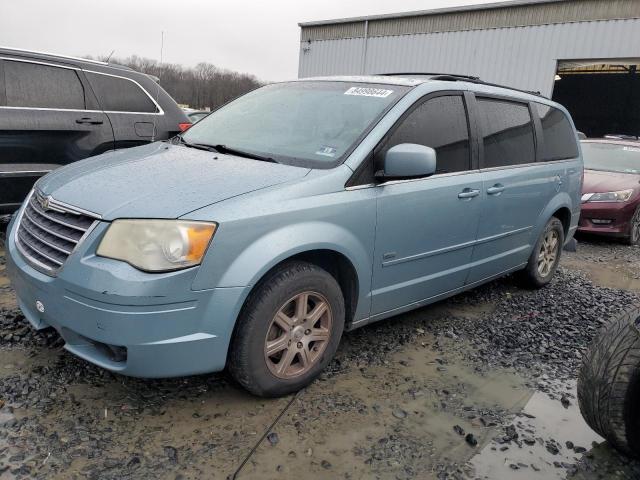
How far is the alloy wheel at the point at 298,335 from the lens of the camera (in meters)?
2.62

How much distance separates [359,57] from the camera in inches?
804

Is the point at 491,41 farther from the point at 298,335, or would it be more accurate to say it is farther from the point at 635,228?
the point at 298,335

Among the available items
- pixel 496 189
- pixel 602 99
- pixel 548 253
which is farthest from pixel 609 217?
pixel 602 99

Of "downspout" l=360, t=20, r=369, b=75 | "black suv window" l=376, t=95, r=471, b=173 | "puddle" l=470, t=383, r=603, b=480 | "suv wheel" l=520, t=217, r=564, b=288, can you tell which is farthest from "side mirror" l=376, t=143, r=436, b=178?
"downspout" l=360, t=20, r=369, b=75

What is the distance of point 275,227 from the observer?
8.11 feet

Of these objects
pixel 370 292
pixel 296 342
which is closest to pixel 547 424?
pixel 370 292

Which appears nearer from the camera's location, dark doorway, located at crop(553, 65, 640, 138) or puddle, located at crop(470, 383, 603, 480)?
puddle, located at crop(470, 383, 603, 480)

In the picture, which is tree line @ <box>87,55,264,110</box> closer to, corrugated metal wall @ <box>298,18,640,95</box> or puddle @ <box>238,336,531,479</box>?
corrugated metal wall @ <box>298,18,640,95</box>

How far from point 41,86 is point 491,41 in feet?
51.5

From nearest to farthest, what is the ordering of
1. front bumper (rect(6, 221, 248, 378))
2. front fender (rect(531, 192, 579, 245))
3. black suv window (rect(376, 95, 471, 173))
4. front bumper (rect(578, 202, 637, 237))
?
front bumper (rect(6, 221, 248, 378)) → black suv window (rect(376, 95, 471, 173)) → front fender (rect(531, 192, 579, 245)) → front bumper (rect(578, 202, 637, 237))

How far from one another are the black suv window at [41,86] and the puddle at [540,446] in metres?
4.53

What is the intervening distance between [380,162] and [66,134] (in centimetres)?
325

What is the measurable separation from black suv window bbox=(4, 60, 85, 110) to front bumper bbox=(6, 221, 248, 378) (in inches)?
115

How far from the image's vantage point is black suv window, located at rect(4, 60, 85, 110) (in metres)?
4.66
